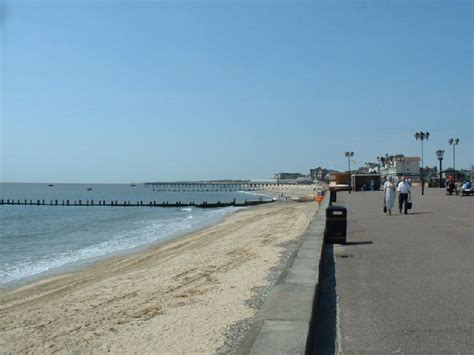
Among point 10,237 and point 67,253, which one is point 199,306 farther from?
point 10,237

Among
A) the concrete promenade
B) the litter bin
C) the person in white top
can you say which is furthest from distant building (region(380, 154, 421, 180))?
the concrete promenade

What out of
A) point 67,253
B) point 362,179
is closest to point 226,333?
point 67,253

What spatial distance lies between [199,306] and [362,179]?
5494 cm

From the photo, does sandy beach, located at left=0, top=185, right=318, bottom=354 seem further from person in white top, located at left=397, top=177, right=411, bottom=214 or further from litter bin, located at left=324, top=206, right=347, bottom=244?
person in white top, located at left=397, top=177, right=411, bottom=214

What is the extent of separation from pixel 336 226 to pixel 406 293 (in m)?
5.89

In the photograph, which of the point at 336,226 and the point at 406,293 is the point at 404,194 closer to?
the point at 336,226

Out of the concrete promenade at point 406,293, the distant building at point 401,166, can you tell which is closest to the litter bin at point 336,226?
the concrete promenade at point 406,293

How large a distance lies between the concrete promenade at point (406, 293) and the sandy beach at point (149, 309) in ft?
3.94

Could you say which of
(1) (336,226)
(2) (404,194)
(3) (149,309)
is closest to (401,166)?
(2) (404,194)

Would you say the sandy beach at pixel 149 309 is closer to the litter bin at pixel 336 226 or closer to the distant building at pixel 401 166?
the litter bin at pixel 336 226

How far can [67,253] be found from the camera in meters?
23.9

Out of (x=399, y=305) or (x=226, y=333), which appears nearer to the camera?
(x=226, y=333)

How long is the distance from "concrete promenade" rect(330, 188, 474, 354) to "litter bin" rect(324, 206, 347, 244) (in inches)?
16.4

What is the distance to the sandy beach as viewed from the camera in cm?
607
